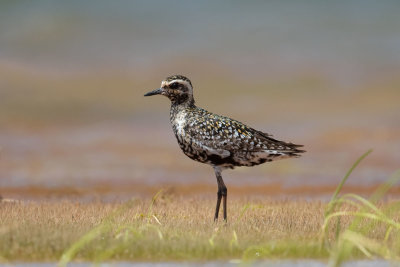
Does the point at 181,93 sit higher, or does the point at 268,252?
the point at 181,93

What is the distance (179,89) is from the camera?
1493 cm

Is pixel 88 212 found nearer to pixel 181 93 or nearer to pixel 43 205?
pixel 43 205

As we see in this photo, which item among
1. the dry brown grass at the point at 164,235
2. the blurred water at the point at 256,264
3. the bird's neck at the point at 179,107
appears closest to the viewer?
the blurred water at the point at 256,264

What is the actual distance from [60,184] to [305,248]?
1596 cm

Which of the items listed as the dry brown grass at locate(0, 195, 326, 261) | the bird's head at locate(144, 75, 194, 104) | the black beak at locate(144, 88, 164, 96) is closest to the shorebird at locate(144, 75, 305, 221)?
the bird's head at locate(144, 75, 194, 104)

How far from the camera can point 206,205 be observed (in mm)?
18922

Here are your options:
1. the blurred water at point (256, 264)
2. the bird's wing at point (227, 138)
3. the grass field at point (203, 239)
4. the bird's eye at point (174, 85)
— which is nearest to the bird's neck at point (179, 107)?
the bird's eye at point (174, 85)

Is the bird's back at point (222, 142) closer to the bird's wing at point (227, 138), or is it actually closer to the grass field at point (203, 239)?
the bird's wing at point (227, 138)

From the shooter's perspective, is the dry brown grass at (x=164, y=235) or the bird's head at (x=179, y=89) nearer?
the dry brown grass at (x=164, y=235)

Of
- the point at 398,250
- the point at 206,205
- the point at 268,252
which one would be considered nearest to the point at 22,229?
the point at 268,252

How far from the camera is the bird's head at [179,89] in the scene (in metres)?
14.9

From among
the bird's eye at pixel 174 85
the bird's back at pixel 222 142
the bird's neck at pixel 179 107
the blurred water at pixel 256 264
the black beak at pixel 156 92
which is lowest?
the blurred water at pixel 256 264

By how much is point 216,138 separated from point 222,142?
5.9 inches

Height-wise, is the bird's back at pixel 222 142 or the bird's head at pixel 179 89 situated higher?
the bird's head at pixel 179 89
